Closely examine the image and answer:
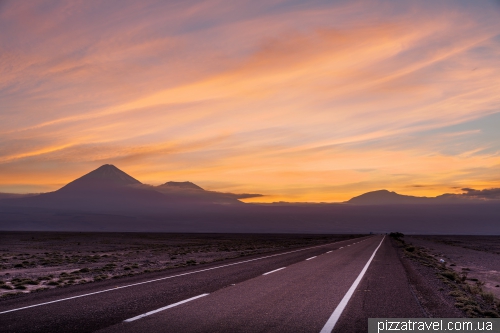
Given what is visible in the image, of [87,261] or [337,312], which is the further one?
[87,261]

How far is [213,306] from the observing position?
33.5 feet

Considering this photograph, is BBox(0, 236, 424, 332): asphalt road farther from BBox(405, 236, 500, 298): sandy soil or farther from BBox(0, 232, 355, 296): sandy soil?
BBox(405, 236, 500, 298): sandy soil

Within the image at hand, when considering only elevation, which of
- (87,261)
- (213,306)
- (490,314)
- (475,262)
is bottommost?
(475,262)

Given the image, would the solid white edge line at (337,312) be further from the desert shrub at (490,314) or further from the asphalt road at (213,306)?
the desert shrub at (490,314)

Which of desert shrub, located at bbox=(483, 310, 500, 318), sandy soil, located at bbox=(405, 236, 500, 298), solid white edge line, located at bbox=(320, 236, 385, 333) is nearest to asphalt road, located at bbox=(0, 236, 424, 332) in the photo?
solid white edge line, located at bbox=(320, 236, 385, 333)

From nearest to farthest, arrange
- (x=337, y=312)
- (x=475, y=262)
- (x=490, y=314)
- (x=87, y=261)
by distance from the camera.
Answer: (x=337, y=312), (x=490, y=314), (x=87, y=261), (x=475, y=262)

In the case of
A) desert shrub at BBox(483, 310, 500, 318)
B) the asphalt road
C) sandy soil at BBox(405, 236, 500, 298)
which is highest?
the asphalt road

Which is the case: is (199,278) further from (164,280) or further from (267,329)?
(267,329)

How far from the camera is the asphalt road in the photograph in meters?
8.16

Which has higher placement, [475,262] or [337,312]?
[337,312]

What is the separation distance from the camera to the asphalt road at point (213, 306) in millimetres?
8156

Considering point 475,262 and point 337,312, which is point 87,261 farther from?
point 475,262

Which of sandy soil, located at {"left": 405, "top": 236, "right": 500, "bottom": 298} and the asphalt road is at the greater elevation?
the asphalt road

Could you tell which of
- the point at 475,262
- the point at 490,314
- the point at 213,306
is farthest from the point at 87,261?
the point at 475,262
